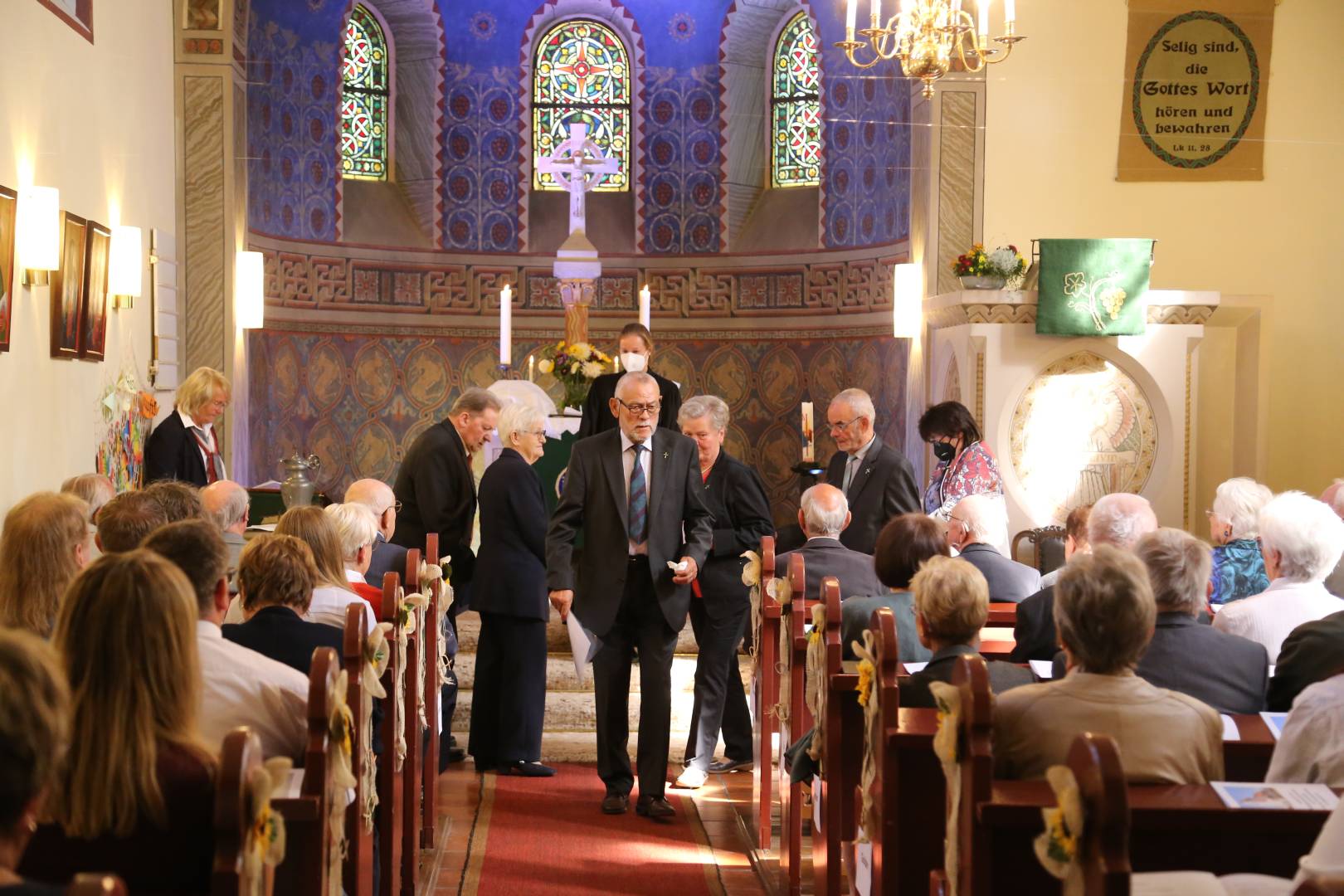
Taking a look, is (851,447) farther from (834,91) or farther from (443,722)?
(834,91)

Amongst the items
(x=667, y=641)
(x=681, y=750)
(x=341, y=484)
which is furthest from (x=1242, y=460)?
(x=341, y=484)

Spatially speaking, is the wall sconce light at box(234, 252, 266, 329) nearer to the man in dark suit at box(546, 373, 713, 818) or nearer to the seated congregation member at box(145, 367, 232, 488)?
the seated congregation member at box(145, 367, 232, 488)

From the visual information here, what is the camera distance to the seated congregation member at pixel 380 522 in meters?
4.97

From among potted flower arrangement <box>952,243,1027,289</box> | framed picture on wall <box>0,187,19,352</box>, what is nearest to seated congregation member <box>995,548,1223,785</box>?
framed picture on wall <box>0,187,19,352</box>

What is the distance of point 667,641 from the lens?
5.34m

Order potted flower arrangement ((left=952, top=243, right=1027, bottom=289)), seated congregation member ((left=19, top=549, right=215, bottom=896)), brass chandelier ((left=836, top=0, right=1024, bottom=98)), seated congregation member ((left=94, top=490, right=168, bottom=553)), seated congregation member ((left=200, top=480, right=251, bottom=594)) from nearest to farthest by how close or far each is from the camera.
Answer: seated congregation member ((left=19, top=549, right=215, bottom=896)) → seated congregation member ((left=94, top=490, right=168, bottom=553)) → seated congregation member ((left=200, top=480, right=251, bottom=594)) → brass chandelier ((left=836, top=0, right=1024, bottom=98)) → potted flower arrangement ((left=952, top=243, right=1027, bottom=289))

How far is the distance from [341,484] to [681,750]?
6.24 meters

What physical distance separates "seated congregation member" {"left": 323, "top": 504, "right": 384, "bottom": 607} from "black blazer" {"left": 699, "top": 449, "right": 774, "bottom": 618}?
160 centimetres

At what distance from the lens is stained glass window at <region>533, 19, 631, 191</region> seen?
42.3 feet

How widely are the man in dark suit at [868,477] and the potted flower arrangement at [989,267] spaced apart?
2.37 metres

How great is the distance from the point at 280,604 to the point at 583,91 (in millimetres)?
10220

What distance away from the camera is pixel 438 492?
5.90m

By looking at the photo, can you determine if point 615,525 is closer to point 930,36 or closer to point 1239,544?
point 1239,544

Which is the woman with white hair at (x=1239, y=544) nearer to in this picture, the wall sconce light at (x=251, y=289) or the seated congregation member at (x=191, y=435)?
the seated congregation member at (x=191, y=435)
